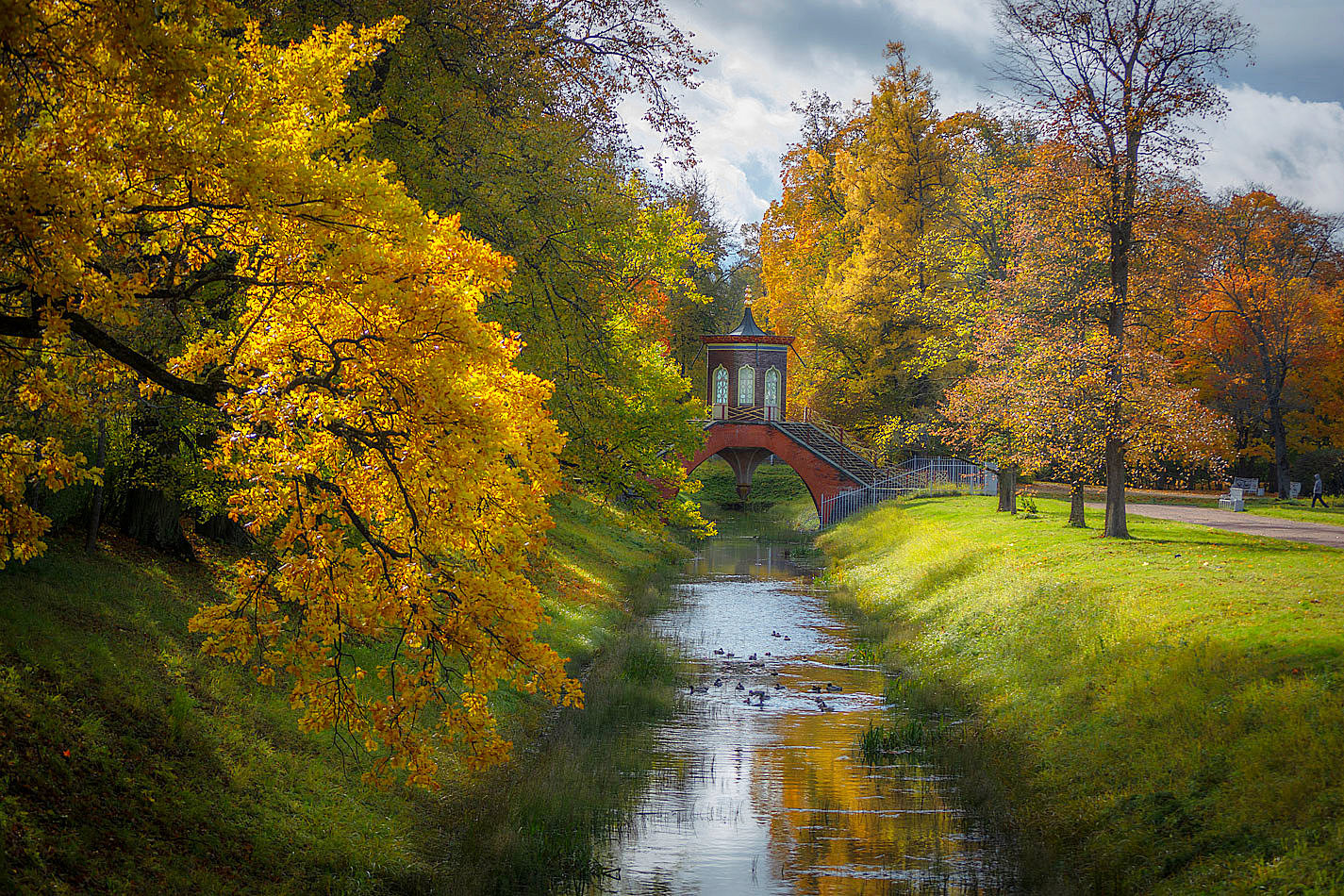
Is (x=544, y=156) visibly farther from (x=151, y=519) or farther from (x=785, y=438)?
(x=785, y=438)

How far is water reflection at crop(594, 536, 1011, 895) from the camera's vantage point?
9961 millimetres

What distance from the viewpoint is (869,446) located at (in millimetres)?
46875

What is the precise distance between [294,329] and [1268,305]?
45.9 m

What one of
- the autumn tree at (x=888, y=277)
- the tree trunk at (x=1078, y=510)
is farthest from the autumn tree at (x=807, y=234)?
the tree trunk at (x=1078, y=510)

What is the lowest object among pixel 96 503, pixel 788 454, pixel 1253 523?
pixel 1253 523

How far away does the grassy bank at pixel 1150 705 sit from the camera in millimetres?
8617

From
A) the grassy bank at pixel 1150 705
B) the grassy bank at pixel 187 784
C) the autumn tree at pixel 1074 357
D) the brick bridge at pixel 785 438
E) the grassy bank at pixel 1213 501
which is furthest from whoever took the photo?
the brick bridge at pixel 785 438

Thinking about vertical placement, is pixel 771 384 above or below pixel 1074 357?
above

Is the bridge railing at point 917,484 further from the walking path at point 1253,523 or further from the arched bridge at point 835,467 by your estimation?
the walking path at point 1253,523

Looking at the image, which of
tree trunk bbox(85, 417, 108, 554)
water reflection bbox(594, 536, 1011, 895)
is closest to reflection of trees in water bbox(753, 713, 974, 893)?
water reflection bbox(594, 536, 1011, 895)

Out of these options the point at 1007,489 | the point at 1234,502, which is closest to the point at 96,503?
the point at 1007,489

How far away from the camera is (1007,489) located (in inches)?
1252

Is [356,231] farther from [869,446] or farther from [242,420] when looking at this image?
[869,446]

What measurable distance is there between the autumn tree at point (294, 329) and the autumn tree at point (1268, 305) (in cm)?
4088
